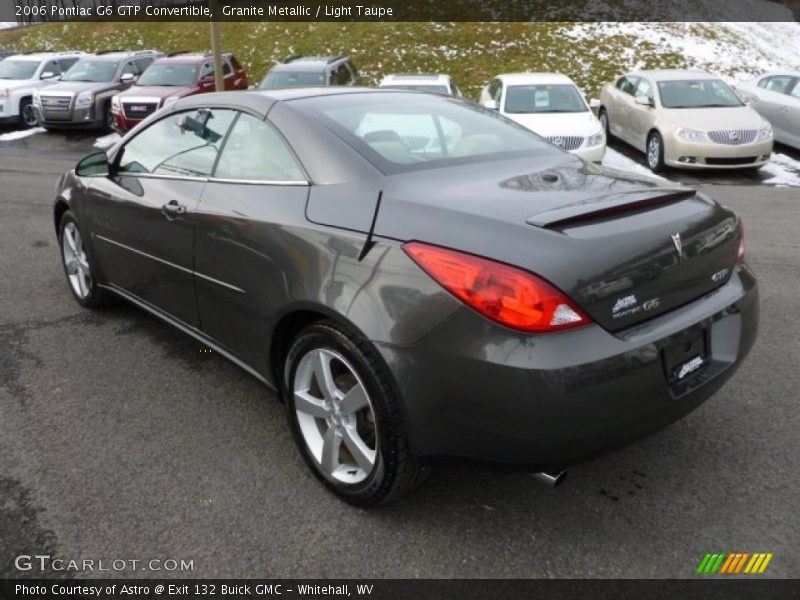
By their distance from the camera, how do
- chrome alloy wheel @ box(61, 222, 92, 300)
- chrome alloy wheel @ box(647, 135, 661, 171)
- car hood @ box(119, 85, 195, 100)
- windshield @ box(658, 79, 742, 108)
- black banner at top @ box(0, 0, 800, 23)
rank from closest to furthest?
chrome alloy wheel @ box(61, 222, 92, 300) < chrome alloy wheel @ box(647, 135, 661, 171) < windshield @ box(658, 79, 742, 108) < car hood @ box(119, 85, 195, 100) < black banner at top @ box(0, 0, 800, 23)

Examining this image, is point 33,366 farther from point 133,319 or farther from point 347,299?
point 347,299

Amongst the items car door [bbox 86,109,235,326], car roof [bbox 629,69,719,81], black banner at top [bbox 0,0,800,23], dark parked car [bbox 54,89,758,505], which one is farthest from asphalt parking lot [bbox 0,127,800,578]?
black banner at top [bbox 0,0,800,23]

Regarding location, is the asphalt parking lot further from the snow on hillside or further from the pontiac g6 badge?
the snow on hillside

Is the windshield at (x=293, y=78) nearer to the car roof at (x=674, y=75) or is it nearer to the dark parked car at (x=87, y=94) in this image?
the dark parked car at (x=87, y=94)

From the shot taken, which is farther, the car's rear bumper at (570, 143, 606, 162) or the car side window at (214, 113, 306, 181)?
the car's rear bumper at (570, 143, 606, 162)

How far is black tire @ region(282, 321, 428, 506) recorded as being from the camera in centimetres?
233

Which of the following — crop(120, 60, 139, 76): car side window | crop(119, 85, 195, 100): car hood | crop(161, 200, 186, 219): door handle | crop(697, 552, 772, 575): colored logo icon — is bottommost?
crop(119, 85, 195, 100): car hood

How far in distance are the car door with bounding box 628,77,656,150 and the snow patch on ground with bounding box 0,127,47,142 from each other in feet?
44.2

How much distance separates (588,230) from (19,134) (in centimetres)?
1730

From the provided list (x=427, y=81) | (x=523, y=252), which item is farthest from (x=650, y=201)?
(x=427, y=81)

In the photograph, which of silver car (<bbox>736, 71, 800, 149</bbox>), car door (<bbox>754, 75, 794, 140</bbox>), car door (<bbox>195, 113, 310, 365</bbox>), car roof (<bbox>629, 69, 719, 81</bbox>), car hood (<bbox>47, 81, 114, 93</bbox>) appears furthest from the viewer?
car hood (<bbox>47, 81, 114, 93</bbox>)

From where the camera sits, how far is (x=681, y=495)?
268 cm

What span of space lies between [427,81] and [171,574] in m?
12.1

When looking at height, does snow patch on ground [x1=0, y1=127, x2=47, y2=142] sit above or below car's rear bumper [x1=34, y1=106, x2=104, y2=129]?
below
